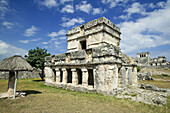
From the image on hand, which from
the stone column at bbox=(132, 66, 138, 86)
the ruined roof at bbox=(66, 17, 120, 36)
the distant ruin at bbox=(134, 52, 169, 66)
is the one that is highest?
the ruined roof at bbox=(66, 17, 120, 36)

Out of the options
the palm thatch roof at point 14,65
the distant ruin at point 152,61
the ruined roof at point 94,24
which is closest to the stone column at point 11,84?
the palm thatch roof at point 14,65

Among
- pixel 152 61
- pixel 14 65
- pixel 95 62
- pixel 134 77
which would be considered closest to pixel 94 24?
pixel 95 62

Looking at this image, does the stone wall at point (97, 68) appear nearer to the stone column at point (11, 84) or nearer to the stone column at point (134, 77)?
the stone column at point (134, 77)

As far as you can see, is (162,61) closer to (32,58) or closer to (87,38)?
(87,38)

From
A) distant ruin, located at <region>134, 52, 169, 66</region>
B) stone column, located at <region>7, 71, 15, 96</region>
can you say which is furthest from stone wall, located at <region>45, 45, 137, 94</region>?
distant ruin, located at <region>134, 52, 169, 66</region>

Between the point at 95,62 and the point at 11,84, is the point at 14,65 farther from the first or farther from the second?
the point at 95,62

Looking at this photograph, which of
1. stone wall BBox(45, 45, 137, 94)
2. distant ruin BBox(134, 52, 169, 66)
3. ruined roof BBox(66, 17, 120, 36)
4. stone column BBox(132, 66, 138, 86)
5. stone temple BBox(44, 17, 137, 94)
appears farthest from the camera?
distant ruin BBox(134, 52, 169, 66)

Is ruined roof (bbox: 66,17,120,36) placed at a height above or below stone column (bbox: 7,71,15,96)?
A: above

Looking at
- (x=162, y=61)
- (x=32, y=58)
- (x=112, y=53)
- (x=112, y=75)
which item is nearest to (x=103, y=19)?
(x=112, y=53)

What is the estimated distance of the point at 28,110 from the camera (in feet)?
15.2

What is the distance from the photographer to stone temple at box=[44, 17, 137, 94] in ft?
23.8

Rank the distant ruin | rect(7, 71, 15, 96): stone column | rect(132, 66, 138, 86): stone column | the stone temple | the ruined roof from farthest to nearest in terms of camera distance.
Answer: the distant ruin < rect(132, 66, 138, 86): stone column < the ruined roof < the stone temple < rect(7, 71, 15, 96): stone column

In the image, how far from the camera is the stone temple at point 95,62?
23.8 ft

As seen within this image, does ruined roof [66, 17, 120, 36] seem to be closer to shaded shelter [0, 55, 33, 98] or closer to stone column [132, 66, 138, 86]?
stone column [132, 66, 138, 86]
